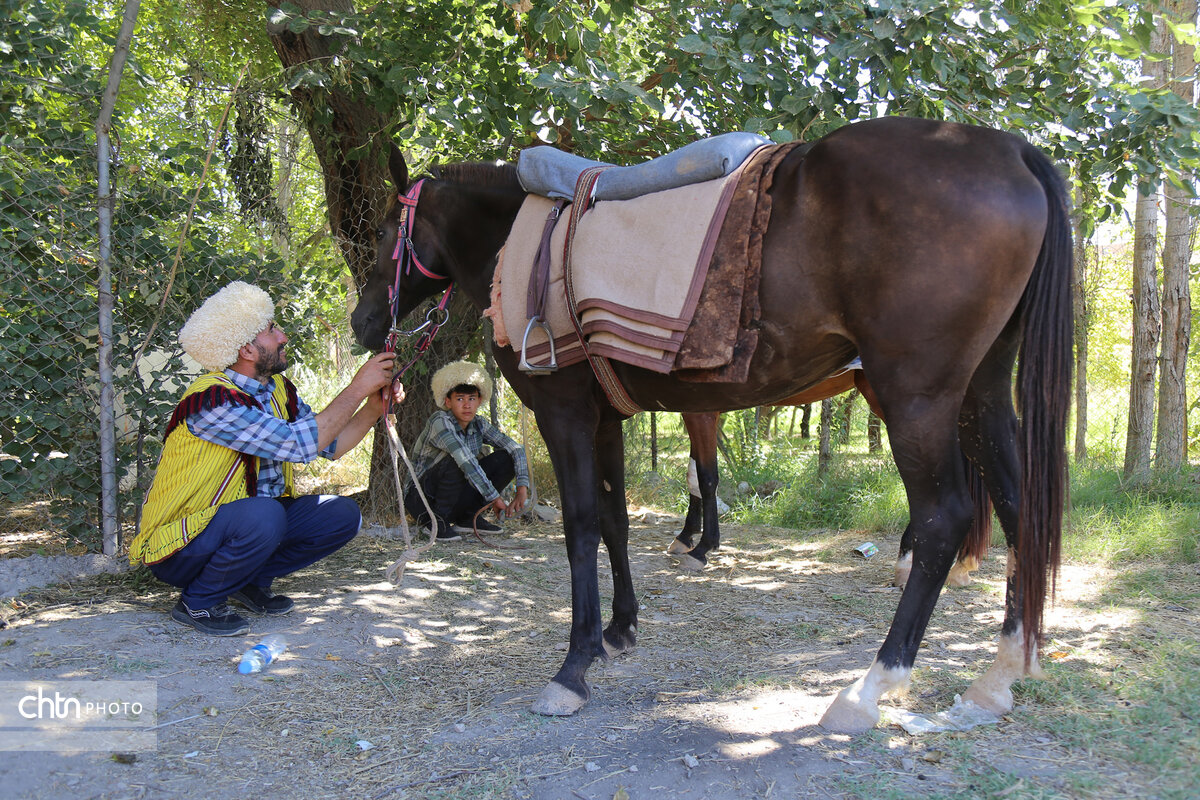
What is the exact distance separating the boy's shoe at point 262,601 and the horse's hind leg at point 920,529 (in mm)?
2486

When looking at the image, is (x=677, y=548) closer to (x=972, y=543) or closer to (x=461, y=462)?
(x=461, y=462)

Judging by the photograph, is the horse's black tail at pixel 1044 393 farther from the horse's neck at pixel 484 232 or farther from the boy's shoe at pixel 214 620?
the boy's shoe at pixel 214 620

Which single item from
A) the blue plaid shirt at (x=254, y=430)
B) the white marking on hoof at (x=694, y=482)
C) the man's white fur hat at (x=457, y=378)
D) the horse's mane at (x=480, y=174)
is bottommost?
the white marking on hoof at (x=694, y=482)

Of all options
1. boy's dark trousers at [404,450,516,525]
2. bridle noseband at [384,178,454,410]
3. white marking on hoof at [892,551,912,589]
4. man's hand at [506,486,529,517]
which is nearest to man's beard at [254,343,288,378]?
bridle noseband at [384,178,454,410]

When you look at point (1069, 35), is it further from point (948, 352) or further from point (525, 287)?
point (525, 287)

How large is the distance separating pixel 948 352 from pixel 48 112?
14.6ft

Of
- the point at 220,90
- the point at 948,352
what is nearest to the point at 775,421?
the point at 220,90

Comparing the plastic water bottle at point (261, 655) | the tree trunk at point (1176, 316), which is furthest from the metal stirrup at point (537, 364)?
the tree trunk at point (1176, 316)

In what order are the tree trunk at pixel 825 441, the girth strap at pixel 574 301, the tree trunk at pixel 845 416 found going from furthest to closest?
the tree trunk at pixel 845 416 < the tree trunk at pixel 825 441 < the girth strap at pixel 574 301

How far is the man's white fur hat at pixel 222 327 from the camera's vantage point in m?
3.22

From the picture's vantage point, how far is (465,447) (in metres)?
5.20

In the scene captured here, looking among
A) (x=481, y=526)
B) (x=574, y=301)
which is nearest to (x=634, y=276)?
(x=574, y=301)

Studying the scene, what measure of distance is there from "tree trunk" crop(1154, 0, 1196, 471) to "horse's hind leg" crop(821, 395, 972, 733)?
14.8ft

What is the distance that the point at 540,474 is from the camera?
673 centimetres
